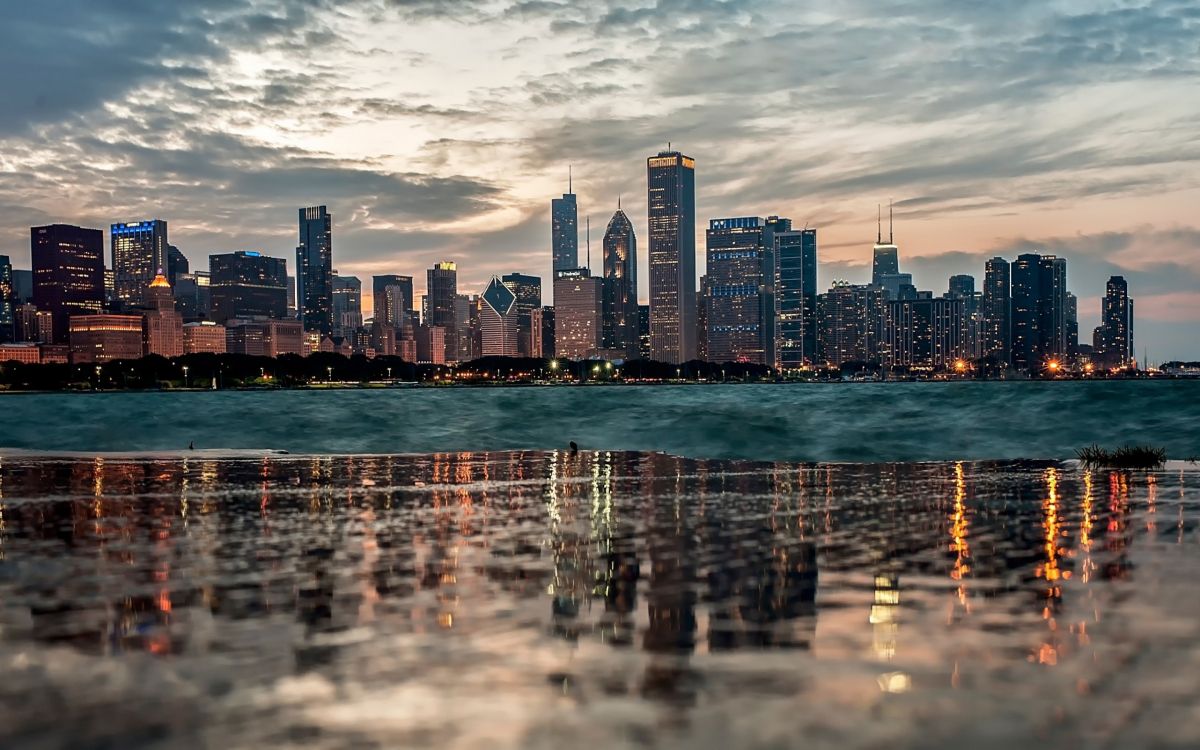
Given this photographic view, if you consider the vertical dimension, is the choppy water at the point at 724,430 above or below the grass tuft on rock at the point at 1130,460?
below

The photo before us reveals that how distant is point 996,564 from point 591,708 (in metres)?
11.5

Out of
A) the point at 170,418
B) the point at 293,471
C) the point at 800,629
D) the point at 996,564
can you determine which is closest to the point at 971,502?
the point at 996,564

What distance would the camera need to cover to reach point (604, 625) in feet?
48.0

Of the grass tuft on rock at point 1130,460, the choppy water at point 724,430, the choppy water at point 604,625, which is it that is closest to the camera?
the choppy water at point 604,625

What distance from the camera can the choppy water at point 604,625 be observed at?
33.6 ft

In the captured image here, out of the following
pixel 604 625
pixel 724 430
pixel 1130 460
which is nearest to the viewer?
pixel 604 625

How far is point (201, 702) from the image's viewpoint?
11000 mm

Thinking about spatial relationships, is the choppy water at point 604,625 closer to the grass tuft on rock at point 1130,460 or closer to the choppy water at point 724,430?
the grass tuft on rock at point 1130,460

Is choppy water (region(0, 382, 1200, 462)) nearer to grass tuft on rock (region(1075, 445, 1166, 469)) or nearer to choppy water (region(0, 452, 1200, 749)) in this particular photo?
grass tuft on rock (region(1075, 445, 1166, 469))

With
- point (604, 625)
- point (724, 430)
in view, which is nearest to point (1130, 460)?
point (604, 625)

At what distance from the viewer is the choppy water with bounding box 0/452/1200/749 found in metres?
10.2

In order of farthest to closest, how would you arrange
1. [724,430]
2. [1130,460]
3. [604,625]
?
[724,430] → [1130,460] → [604,625]

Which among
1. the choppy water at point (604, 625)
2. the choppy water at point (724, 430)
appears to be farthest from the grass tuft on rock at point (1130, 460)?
the choppy water at point (604, 625)

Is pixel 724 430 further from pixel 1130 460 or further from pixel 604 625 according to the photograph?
pixel 604 625
